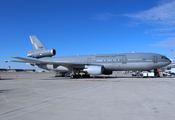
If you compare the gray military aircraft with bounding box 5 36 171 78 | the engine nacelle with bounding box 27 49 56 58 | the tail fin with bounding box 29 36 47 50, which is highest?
the tail fin with bounding box 29 36 47 50

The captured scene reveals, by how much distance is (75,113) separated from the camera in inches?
199

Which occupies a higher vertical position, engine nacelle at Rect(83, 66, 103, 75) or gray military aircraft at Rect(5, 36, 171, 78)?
gray military aircraft at Rect(5, 36, 171, 78)

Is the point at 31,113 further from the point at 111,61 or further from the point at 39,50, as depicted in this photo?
the point at 39,50

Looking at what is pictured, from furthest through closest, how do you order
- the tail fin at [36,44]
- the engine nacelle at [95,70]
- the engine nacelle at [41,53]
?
the tail fin at [36,44]
the engine nacelle at [41,53]
the engine nacelle at [95,70]

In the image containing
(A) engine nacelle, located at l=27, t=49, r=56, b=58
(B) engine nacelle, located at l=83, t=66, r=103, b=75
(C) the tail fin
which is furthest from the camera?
(C) the tail fin

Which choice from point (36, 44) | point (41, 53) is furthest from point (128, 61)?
point (36, 44)

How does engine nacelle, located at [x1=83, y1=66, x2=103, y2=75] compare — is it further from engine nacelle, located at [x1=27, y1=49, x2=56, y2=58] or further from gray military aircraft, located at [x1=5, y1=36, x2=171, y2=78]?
engine nacelle, located at [x1=27, y1=49, x2=56, y2=58]

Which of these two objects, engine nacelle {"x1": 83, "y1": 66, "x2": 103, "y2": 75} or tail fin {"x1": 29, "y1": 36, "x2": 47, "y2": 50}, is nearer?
engine nacelle {"x1": 83, "y1": 66, "x2": 103, "y2": 75}

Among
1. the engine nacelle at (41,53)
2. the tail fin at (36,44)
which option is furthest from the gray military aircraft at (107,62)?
the tail fin at (36,44)

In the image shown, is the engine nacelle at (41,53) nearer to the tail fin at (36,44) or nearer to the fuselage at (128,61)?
the tail fin at (36,44)

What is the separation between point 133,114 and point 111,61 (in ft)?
68.7

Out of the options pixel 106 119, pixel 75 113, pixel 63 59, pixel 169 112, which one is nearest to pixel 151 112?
pixel 169 112

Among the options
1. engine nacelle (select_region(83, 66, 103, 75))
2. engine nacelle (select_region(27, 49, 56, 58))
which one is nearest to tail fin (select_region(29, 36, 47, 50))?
engine nacelle (select_region(27, 49, 56, 58))

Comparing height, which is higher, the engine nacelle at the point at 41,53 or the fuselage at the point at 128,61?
the engine nacelle at the point at 41,53
